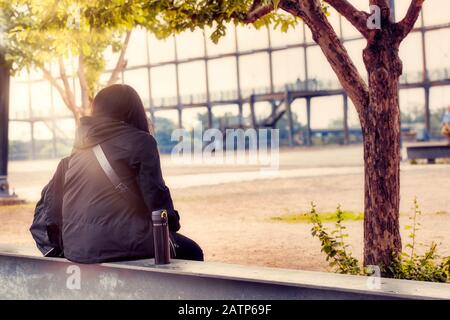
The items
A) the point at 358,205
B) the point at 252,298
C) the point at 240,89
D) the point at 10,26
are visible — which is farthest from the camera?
the point at 240,89

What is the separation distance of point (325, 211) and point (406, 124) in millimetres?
39554

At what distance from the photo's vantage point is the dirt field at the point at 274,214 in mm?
5430

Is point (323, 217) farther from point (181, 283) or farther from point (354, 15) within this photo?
point (181, 283)

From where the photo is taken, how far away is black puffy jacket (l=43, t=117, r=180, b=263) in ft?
8.25

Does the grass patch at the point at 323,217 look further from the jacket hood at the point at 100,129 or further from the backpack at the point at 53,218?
the jacket hood at the point at 100,129

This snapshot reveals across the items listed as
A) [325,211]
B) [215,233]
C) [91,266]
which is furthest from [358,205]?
[91,266]

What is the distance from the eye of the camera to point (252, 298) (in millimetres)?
2154

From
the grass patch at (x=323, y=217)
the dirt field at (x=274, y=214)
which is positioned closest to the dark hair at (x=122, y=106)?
the dirt field at (x=274, y=214)

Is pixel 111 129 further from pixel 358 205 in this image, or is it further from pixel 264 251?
pixel 358 205

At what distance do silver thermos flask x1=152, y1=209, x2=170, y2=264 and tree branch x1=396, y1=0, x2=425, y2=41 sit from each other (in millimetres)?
1570

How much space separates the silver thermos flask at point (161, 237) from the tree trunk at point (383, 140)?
1318mm

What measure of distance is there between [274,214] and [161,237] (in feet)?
18.1

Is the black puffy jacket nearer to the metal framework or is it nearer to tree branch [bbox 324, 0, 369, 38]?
tree branch [bbox 324, 0, 369, 38]

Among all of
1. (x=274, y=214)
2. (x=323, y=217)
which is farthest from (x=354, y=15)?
(x=274, y=214)
